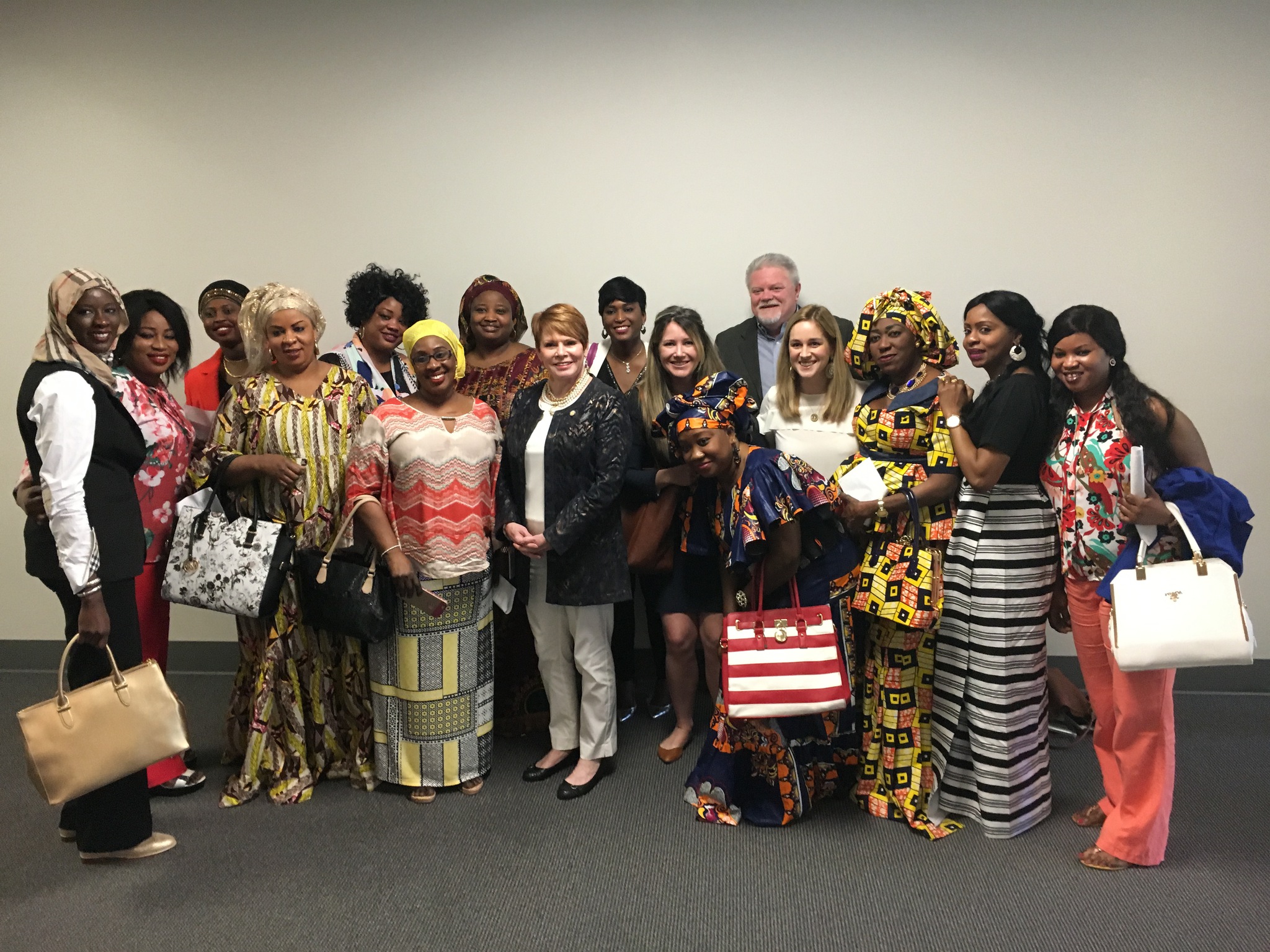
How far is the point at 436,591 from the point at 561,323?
1056mm

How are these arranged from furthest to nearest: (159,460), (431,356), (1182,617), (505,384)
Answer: (505,384) < (159,460) < (431,356) < (1182,617)

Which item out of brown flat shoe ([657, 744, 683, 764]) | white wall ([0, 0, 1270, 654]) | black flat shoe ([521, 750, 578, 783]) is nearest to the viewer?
black flat shoe ([521, 750, 578, 783])

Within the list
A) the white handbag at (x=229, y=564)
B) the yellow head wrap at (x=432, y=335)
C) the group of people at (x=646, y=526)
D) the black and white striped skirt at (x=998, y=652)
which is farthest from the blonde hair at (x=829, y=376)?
the white handbag at (x=229, y=564)

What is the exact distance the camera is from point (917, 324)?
278cm

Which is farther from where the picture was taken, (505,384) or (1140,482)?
(505,384)

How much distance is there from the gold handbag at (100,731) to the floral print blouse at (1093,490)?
2.74 meters

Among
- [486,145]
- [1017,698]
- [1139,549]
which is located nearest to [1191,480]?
[1139,549]

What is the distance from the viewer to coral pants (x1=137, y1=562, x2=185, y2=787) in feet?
10.2

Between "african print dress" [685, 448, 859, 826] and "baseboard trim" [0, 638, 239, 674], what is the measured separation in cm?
292

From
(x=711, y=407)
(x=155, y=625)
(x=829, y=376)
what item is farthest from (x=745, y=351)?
(x=155, y=625)

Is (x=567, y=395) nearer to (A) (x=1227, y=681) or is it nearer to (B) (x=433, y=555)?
(B) (x=433, y=555)

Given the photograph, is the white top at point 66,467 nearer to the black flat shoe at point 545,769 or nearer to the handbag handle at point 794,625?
the black flat shoe at point 545,769

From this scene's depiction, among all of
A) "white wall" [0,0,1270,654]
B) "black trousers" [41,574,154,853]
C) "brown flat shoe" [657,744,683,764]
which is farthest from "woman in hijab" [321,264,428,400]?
"brown flat shoe" [657,744,683,764]

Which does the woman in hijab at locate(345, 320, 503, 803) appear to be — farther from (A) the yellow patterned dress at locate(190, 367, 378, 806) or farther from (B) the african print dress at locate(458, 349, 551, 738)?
(B) the african print dress at locate(458, 349, 551, 738)
